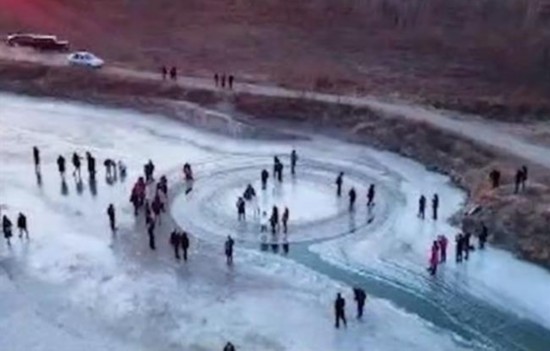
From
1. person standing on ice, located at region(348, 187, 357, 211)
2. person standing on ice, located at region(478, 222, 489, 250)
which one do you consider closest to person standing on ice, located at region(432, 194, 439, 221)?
person standing on ice, located at region(478, 222, 489, 250)

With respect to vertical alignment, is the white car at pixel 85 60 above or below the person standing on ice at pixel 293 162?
above

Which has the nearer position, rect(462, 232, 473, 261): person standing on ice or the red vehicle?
rect(462, 232, 473, 261): person standing on ice

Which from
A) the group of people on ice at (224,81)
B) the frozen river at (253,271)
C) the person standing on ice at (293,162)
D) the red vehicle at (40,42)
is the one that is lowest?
the frozen river at (253,271)

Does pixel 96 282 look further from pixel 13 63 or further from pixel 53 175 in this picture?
pixel 13 63

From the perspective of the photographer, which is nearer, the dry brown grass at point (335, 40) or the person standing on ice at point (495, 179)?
the person standing on ice at point (495, 179)

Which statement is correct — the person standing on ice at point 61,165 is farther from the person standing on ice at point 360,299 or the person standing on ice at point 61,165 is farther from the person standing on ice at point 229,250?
the person standing on ice at point 360,299

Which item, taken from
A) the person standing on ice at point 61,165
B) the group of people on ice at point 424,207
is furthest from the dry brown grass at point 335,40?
the person standing on ice at point 61,165

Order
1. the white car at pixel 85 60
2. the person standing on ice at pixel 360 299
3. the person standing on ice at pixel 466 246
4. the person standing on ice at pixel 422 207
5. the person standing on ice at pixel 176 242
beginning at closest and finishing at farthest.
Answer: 1. the person standing on ice at pixel 360 299
2. the person standing on ice at pixel 466 246
3. the person standing on ice at pixel 176 242
4. the person standing on ice at pixel 422 207
5. the white car at pixel 85 60

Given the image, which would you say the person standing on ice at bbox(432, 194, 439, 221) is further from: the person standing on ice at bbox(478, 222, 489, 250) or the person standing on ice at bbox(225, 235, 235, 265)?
the person standing on ice at bbox(225, 235, 235, 265)
